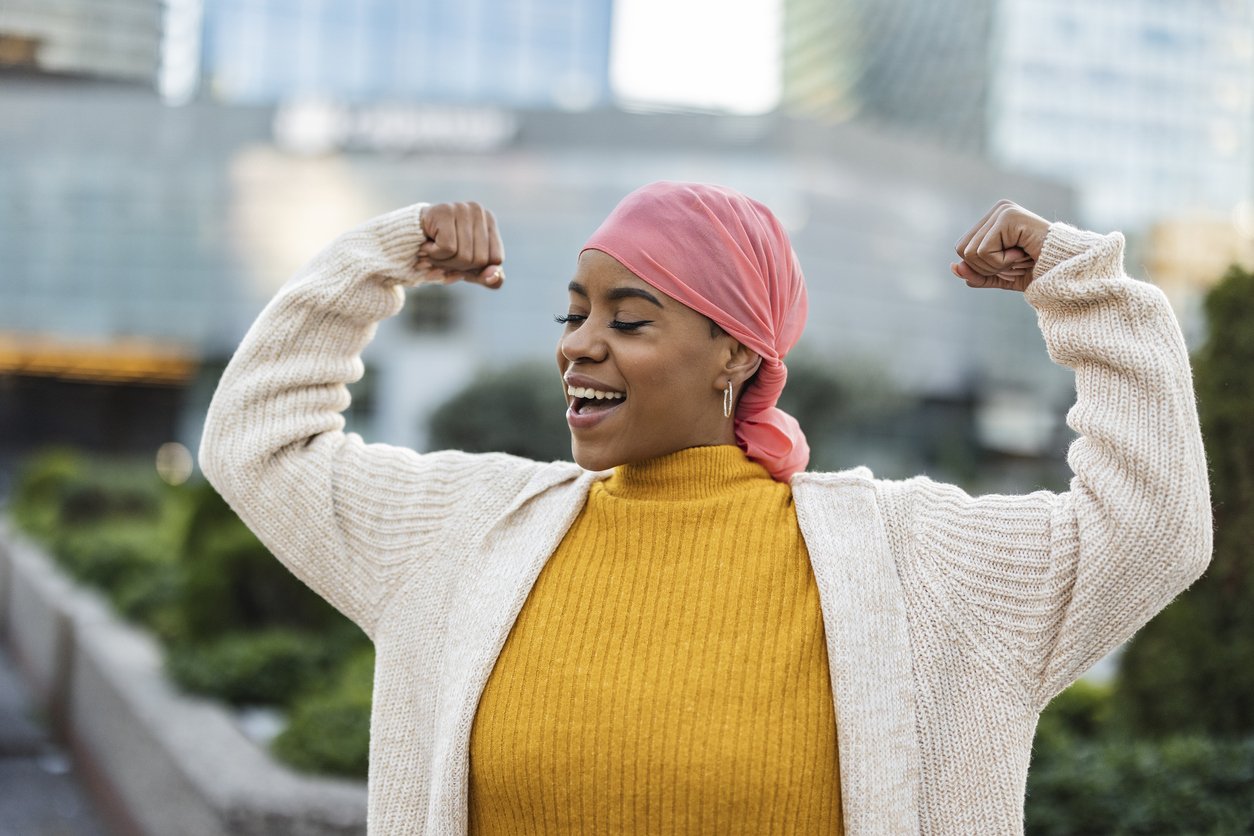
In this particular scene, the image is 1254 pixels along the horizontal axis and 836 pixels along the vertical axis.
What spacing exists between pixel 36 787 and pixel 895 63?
7617cm

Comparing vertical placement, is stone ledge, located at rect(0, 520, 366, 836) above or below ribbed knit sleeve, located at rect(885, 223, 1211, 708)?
below

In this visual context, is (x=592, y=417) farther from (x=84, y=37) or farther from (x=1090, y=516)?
(x=84, y=37)

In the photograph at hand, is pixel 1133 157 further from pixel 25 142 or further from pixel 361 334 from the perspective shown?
pixel 361 334

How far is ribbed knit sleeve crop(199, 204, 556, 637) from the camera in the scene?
223cm

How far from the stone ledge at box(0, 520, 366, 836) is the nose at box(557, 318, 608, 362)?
250 cm

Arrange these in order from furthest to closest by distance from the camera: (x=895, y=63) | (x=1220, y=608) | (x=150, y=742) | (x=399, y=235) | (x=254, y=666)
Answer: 1. (x=895, y=63)
2. (x=254, y=666)
3. (x=150, y=742)
4. (x=1220, y=608)
5. (x=399, y=235)

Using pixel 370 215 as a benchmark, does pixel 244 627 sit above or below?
above

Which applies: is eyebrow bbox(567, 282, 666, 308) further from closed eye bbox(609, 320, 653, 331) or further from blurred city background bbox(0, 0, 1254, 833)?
blurred city background bbox(0, 0, 1254, 833)

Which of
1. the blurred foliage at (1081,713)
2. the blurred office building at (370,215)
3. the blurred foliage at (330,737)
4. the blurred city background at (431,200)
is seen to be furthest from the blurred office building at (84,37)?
the blurred office building at (370,215)

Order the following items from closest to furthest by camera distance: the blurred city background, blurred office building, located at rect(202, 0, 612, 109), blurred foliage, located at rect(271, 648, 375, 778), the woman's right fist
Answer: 1. the woman's right fist
2. blurred foliage, located at rect(271, 648, 375, 778)
3. the blurred city background
4. blurred office building, located at rect(202, 0, 612, 109)

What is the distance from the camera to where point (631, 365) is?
2.03 metres

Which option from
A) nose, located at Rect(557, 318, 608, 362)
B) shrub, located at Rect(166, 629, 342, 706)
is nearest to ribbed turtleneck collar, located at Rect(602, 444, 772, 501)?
nose, located at Rect(557, 318, 608, 362)

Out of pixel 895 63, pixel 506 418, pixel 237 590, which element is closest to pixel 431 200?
pixel 506 418

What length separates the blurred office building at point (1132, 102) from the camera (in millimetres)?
58281
